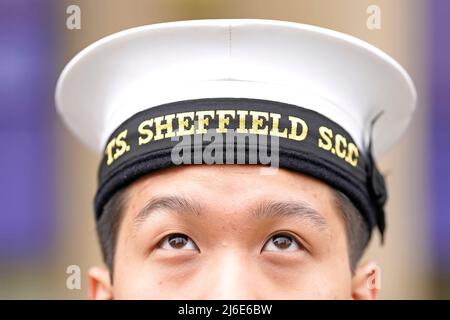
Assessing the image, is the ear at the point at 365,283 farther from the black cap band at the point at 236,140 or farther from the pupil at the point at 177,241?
the pupil at the point at 177,241

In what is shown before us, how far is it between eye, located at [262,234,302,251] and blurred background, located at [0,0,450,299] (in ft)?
10.8

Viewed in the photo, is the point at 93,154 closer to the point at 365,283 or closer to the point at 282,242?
the point at 365,283

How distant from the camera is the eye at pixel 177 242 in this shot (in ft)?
6.97

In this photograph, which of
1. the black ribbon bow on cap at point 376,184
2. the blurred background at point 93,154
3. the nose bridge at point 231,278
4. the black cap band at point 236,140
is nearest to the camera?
the nose bridge at point 231,278

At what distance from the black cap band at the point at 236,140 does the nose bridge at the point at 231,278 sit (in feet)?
0.78

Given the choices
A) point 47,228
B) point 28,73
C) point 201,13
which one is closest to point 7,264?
point 47,228

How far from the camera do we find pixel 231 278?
2.01 metres

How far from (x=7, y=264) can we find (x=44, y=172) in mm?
671

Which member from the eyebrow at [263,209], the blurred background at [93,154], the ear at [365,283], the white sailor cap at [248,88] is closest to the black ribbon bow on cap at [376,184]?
the white sailor cap at [248,88]

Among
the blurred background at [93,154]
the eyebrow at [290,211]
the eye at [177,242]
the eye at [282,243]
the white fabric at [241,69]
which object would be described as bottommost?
the eye at [282,243]

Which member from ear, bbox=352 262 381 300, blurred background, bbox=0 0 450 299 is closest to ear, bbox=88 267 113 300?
ear, bbox=352 262 381 300

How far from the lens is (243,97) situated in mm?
2172

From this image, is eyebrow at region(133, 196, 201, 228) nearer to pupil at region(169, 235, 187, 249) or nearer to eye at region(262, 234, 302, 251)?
pupil at region(169, 235, 187, 249)

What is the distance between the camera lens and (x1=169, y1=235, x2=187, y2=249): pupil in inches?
84.0
